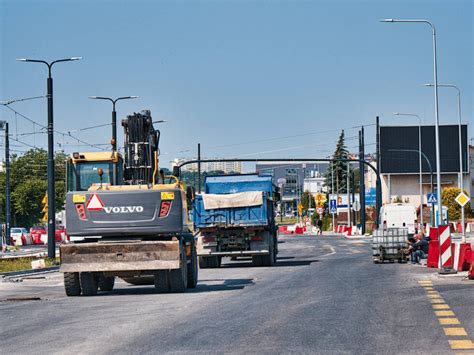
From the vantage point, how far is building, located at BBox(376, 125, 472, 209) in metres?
134

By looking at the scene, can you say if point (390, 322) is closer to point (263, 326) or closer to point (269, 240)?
→ point (263, 326)

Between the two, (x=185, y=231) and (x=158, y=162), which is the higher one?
(x=158, y=162)

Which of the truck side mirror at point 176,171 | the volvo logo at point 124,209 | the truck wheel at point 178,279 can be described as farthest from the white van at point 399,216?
the volvo logo at point 124,209

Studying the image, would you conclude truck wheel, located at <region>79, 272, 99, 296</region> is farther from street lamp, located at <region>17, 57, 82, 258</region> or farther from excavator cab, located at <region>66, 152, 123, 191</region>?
street lamp, located at <region>17, 57, 82, 258</region>

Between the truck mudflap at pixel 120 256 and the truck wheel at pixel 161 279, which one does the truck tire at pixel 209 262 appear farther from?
the truck mudflap at pixel 120 256

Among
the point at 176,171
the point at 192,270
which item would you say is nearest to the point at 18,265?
the point at 192,270

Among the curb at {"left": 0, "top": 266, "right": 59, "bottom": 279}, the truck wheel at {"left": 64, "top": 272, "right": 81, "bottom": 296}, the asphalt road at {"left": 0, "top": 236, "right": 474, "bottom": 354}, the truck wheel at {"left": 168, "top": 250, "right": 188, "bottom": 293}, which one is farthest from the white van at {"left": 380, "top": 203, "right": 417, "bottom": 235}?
the truck wheel at {"left": 64, "top": 272, "right": 81, "bottom": 296}

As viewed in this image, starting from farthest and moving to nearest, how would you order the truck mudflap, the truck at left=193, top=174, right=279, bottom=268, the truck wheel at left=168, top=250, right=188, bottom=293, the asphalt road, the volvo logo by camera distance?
the truck at left=193, top=174, right=279, bottom=268
the truck wheel at left=168, top=250, right=188, bottom=293
the volvo logo
the truck mudflap
the asphalt road

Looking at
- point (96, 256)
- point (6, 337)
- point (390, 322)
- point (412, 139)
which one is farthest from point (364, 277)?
point (412, 139)

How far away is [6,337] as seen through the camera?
49.3 ft

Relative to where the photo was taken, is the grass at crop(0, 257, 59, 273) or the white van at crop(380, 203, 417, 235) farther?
the white van at crop(380, 203, 417, 235)

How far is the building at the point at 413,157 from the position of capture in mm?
133750

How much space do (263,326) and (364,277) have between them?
545 inches

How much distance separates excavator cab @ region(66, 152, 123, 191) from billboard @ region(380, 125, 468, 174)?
109592 millimetres
